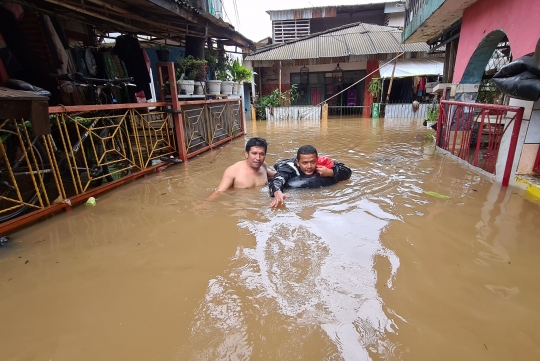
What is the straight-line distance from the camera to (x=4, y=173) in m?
3.62

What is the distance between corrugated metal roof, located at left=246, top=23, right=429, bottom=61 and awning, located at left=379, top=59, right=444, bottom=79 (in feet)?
2.05

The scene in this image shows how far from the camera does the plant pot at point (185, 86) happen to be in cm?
733

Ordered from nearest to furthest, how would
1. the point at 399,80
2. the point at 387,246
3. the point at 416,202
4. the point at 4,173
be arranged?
the point at 387,246
the point at 4,173
the point at 416,202
the point at 399,80

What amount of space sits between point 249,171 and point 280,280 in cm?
242

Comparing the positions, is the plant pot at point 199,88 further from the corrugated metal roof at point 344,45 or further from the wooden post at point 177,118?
the corrugated metal roof at point 344,45

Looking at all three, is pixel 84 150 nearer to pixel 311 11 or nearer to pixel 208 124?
pixel 208 124

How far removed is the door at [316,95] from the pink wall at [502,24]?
12.7 meters

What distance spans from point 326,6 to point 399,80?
7599 mm

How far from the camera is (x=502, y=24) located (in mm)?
5273

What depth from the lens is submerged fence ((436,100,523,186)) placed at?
175 inches

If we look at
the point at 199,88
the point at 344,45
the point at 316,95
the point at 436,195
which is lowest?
the point at 436,195

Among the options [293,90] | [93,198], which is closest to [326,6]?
[293,90]

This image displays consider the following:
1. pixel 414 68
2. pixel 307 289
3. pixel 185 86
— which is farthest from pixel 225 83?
pixel 414 68

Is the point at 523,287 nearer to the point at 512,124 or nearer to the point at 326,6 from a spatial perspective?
the point at 512,124
